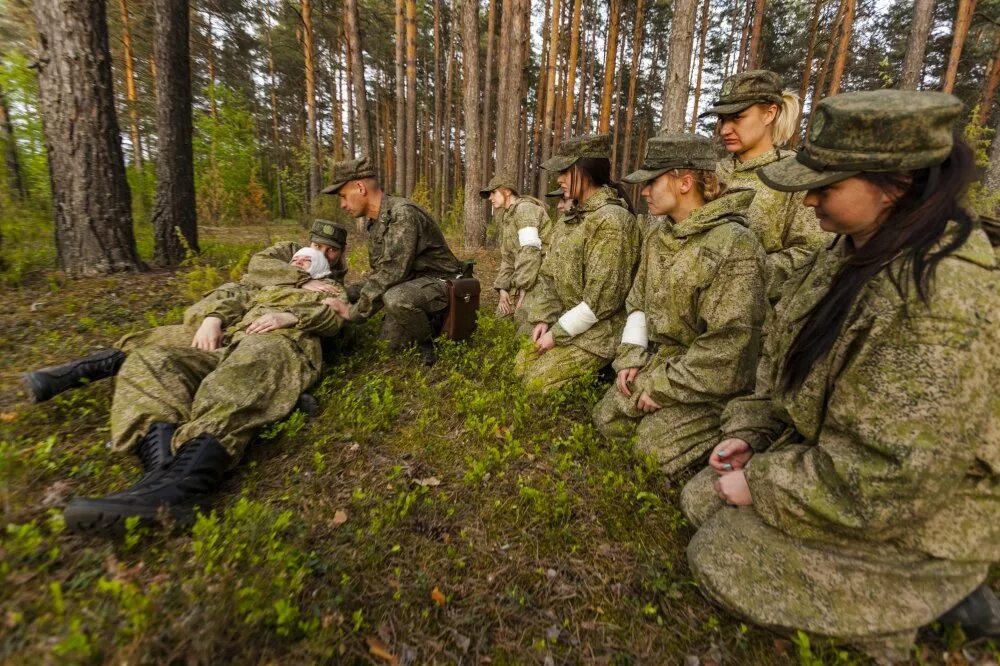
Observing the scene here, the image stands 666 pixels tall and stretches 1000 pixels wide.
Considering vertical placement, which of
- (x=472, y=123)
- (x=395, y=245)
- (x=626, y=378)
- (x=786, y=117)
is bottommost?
(x=626, y=378)

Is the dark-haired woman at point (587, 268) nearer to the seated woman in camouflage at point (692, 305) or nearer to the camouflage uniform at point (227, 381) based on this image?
the seated woman in camouflage at point (692, 305)

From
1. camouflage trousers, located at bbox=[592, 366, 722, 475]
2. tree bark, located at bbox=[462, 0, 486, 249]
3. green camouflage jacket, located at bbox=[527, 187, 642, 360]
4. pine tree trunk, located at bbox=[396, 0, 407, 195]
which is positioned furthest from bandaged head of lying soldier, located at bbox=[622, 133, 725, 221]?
pine tree trunk, located at bbox=[396, 0, 407, 195]

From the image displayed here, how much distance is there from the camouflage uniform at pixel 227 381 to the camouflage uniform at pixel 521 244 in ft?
8.52

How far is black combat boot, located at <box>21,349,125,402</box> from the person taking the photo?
3193 millimetres

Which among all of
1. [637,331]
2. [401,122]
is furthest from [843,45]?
[637,331]

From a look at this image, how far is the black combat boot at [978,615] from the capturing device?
1.82 m

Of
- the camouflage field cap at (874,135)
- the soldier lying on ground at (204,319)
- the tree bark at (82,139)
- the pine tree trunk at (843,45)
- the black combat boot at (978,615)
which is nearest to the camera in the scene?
the camouflage field cap at (874,135)

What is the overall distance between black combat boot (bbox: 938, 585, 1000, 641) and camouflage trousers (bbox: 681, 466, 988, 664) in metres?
0.14

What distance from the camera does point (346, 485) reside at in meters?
2.88

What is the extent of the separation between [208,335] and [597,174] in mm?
3581

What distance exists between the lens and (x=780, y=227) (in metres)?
3.30

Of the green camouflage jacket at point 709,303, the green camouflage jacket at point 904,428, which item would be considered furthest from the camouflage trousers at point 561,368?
the green camouflage jacket at point 904,428

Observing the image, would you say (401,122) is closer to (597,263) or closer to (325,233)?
(325,233)

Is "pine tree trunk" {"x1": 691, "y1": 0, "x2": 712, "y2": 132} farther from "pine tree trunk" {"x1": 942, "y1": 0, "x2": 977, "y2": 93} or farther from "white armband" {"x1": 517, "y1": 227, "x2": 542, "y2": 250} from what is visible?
"white armband" {"x1": 517, "y1": 227, "x2": 542, "y2": 250}
